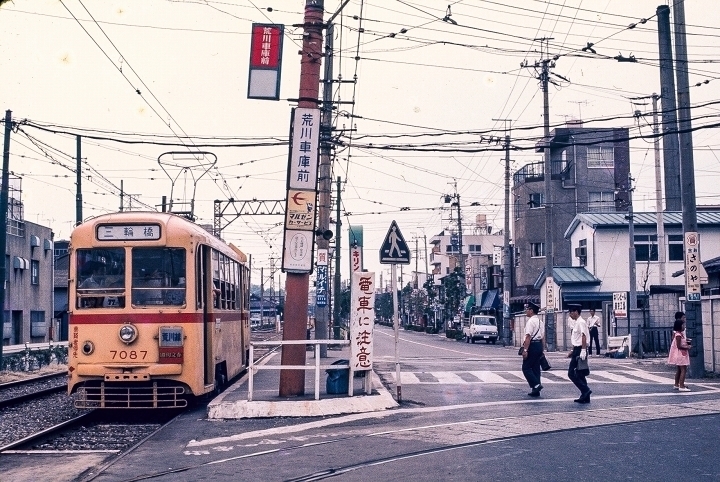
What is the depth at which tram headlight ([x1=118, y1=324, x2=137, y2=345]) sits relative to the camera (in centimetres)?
1449

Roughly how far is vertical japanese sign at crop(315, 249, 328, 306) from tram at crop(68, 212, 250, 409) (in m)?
14.3

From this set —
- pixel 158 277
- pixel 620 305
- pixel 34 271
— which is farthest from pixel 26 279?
pixel 158 277

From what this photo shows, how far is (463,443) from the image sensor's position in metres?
11.2

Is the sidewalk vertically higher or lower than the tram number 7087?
lower

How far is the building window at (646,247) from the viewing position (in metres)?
48.2

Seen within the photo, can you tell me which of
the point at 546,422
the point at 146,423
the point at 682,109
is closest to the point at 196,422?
the point at 146,423

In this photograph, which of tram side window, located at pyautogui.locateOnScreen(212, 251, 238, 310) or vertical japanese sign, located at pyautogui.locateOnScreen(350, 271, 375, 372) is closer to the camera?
vertical japanese sign, located at pyautogui.locateOnScreen(350, 271, 375, 372)

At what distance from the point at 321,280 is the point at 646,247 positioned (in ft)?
75.9

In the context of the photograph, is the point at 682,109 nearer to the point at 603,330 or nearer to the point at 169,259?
the point at 169,259

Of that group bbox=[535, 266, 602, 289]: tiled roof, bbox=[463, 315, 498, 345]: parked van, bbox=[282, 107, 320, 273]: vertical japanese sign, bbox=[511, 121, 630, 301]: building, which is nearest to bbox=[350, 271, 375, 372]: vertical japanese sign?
bbox=[282, 107, 320, 273]: vertical japanese sign

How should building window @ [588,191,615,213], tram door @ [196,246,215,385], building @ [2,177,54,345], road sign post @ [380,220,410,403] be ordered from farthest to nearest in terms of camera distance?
building window @ [588,191,615,213] → building @ [2,177,54,345] → road sign post @ [380,220,410,403] → tram door @ [196,246,215,385]

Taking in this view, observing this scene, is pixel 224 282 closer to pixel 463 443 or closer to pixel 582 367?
pixel 582 367

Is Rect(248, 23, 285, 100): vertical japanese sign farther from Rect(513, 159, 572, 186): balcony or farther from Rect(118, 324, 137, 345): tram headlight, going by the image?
Rect(513, 159, 572, 186): balcony

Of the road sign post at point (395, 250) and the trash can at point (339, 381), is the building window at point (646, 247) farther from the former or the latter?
the trash can at point (339, 381)
